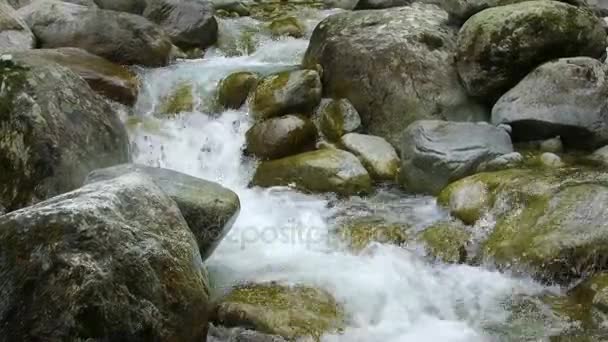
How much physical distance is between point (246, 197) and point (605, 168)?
14.0ft

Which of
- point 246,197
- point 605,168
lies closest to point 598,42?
point 605,168

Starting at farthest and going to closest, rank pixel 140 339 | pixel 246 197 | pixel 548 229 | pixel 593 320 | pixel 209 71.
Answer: pixel 209 71 < pixel 246 197 < pixel 548 229 < pixel 593 320 < pixel 140 339

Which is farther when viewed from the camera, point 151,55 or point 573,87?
point 151,55

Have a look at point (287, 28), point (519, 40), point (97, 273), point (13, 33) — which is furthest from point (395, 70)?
point (97, 273)

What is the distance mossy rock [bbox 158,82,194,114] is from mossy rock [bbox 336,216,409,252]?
390 cm

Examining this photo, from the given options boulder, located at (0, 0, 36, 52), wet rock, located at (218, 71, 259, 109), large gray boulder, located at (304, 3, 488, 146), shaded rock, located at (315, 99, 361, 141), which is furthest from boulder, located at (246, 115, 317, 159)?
boulder, located at (0, 0, 36, 52)

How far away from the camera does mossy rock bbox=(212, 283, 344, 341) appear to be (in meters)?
4.63

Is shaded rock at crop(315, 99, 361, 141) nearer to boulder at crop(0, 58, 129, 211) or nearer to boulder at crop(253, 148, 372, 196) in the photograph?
boulder at crop(253, 148, 372, 196)

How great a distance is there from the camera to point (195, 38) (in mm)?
11641

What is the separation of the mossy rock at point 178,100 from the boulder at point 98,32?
0.99m

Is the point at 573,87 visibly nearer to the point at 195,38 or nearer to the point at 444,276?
the point at 444,276

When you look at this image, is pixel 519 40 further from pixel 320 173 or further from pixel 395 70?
pixel 320 173

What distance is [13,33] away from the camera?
32.0 ft

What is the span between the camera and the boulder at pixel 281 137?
834 cm
